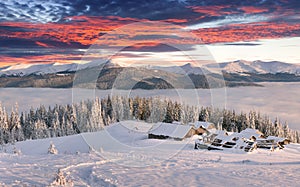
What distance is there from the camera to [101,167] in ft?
81.5

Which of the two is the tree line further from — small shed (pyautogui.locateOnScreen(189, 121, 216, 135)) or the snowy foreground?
the snowy foreground

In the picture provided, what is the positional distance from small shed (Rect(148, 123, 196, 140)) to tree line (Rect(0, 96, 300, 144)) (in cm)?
1658

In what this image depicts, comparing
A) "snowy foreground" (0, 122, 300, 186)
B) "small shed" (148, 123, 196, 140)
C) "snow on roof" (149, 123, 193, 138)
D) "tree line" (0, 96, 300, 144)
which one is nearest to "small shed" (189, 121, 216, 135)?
"small shed" (148, 123, 196, 140)

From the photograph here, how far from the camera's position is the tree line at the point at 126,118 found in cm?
9012

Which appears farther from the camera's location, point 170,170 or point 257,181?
point 170,170

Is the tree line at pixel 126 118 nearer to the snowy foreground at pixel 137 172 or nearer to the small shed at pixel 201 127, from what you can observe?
the small shed at pixel 201 127

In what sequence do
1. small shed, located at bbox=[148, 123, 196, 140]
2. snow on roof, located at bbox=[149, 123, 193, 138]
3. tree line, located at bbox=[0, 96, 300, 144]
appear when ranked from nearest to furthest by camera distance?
small shed, located at bbox=[148, 123, 196, 140] → snow on roof, located at bbox=[149, 123, 193, 138] → tree line, located at bbox=[0, 96, 300, 144]

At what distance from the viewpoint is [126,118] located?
104438mm

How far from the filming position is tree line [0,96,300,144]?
90125 mm

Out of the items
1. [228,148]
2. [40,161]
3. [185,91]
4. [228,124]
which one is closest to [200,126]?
[228,148]

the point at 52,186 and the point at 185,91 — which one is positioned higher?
the point at 185,91

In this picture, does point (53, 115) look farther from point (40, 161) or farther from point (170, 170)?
point (170, 170)

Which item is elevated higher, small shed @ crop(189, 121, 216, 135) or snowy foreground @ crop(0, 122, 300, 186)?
snowy foreground @ crop(0, 122, 300, 186)

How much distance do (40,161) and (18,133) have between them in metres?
68.3
